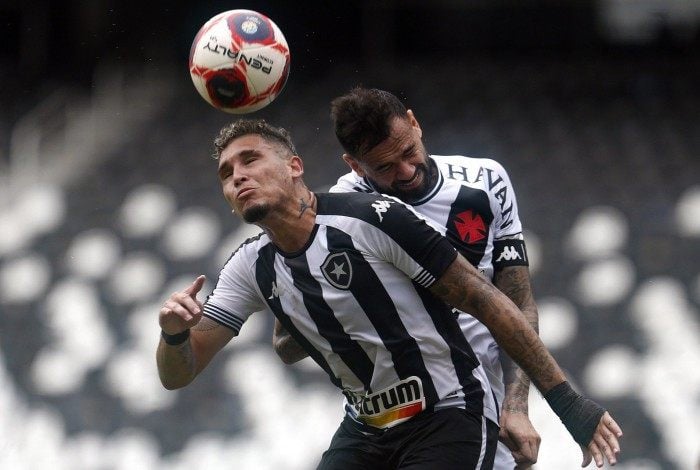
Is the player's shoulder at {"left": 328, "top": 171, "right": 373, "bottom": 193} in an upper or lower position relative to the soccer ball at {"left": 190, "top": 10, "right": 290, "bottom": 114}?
lower

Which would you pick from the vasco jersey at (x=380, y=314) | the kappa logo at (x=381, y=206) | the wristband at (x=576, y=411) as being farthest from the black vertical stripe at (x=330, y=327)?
the wristband at (x=576, y=411)

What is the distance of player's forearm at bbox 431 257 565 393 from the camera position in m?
3.75

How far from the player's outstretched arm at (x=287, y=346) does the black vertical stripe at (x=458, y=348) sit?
0.78 meters

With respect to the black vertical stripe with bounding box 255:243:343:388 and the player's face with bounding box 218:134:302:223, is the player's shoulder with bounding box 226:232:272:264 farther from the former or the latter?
the player's face with bounding box 218:134:302:223

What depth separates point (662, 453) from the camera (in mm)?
8805

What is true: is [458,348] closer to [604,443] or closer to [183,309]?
[604,443]

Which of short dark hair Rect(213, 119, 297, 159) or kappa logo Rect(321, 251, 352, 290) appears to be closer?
kappa logo Rect(321, 251, 352, 290)

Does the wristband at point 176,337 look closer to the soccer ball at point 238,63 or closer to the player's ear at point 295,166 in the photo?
the player's ear at point 295,166

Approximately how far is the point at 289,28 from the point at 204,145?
1.94 metres

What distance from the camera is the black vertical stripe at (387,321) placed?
3.90 m

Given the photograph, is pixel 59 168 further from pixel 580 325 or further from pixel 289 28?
pixel 580 325

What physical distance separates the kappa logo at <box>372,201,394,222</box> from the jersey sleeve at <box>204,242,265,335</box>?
2.15 feet

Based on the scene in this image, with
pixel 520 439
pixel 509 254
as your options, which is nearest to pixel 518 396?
pixel 520 439

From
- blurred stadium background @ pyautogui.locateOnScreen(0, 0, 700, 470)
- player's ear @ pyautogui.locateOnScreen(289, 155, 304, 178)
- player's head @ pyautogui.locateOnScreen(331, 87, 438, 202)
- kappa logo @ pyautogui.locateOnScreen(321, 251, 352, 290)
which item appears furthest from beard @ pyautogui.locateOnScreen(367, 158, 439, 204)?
blurred stadium background @ pyautogui.locateOnScreen(0, 0, 700, 470)
